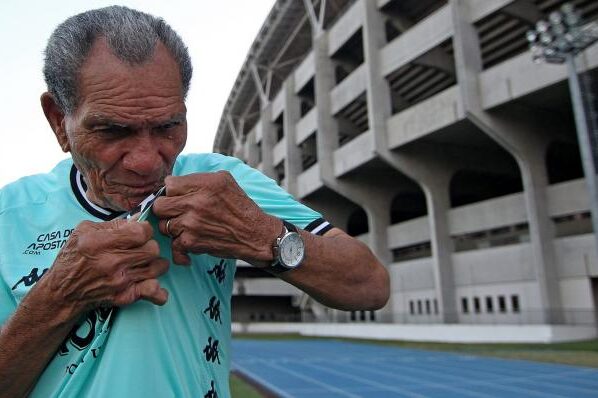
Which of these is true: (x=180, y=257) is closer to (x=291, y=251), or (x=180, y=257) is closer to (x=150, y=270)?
(x=150, y=270)

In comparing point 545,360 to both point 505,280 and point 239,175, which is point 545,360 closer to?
point 505,280

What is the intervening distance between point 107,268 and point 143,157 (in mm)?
269

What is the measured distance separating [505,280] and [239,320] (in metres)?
32.9

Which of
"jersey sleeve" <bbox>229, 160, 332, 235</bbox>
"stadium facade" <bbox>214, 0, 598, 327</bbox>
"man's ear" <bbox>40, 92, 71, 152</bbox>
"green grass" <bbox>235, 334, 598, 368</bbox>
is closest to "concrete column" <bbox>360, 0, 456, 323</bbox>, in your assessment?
"stadium facade" <bbox>214, 0, 598, 327</bbox>

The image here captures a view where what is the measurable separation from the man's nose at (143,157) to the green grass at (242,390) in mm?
8463

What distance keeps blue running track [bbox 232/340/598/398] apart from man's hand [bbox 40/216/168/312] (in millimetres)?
8732

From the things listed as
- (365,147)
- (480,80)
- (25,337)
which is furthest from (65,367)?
(365,147)

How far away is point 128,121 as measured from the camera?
1080 millimetres

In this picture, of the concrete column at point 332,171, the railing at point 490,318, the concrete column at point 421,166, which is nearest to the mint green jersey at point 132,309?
the railing at point 490,318

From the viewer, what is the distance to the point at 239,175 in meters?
1.31

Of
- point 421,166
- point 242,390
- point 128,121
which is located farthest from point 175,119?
point 421,166

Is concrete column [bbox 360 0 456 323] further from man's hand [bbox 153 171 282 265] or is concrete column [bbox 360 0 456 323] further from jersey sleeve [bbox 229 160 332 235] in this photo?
man's hand [bbox 153 171 282 265]

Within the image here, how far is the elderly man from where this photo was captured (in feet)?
3.22

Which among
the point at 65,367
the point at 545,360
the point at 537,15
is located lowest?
the point at 545,360
